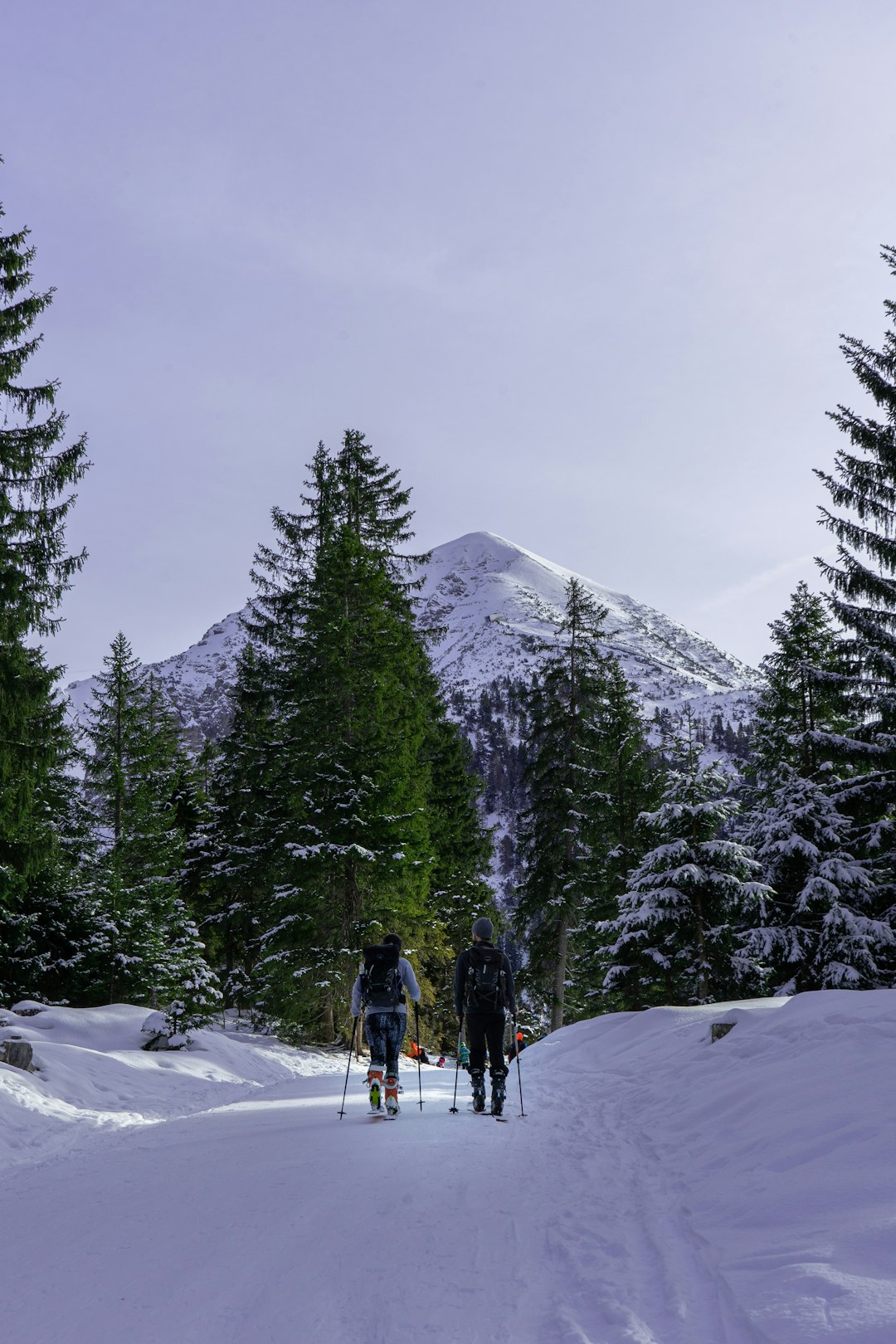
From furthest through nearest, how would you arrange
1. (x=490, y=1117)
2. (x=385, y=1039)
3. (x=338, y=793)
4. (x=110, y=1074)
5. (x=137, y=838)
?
(x=137, y=838), (x=338, y=793), (x=110, y=1074), (x=385, y=1039), (x=490, y=1117)

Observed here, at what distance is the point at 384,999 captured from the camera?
10812 mm

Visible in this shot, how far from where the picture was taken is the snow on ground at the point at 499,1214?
4.04 metres

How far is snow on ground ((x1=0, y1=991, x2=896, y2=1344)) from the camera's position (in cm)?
404

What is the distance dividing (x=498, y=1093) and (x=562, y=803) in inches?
863

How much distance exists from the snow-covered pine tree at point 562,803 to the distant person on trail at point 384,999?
1918cm

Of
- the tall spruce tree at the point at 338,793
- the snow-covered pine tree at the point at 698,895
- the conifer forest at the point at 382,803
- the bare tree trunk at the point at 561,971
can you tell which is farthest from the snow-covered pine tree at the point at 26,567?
the bare tree trunk at the point at 561,971

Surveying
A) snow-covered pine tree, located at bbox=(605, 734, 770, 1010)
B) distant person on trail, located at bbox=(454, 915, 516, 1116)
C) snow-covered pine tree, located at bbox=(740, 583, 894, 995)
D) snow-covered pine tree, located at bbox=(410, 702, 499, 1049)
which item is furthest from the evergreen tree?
distant person on trail, located at bbox=(454, 915, 516, 1116)

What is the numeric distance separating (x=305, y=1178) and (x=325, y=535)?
23.4 metres

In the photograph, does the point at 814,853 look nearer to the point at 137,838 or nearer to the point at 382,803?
the point at 382,803

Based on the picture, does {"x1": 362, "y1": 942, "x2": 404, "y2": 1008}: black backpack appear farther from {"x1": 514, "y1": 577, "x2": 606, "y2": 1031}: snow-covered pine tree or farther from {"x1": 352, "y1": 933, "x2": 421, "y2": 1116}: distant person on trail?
{"x1": 514, "y1": 577, "x2": 606, "y2": 1031}: snow-covered pine tree

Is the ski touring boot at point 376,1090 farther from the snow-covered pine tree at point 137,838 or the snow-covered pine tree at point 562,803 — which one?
the snow-covered pine tree at point 562,803

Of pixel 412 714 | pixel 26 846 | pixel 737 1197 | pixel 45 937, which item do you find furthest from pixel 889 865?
pixel 45 937

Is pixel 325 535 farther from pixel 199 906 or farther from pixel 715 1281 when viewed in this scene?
pixel 715 1281

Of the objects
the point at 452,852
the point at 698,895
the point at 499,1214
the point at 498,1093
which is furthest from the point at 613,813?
the point at 499,1214
